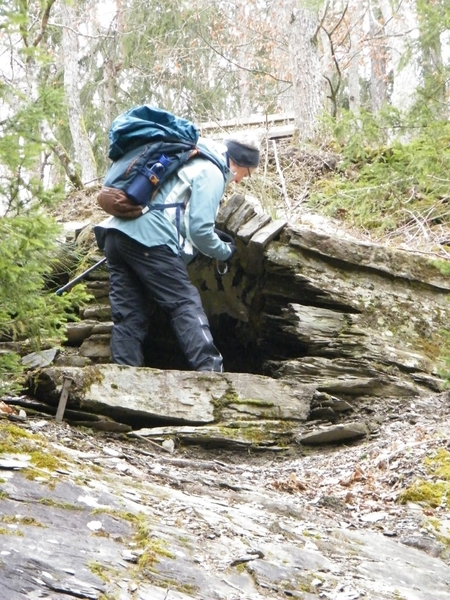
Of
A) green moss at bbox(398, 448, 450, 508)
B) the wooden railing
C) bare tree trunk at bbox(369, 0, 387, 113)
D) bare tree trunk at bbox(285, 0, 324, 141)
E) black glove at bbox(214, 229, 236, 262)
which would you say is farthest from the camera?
bare tree trunk at bbox(369, 0, 387, 113)

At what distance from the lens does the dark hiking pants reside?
6.31 metres

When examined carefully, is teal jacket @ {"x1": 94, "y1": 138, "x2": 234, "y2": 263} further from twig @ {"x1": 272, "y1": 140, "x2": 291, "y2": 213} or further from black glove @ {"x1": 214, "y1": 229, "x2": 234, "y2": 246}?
twig @ {"x1": 272, "y1": 140, "x2": 291, "y2": 213}

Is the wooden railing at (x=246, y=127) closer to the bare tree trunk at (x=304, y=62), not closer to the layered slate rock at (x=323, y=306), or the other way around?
the bare tree trunk at (x=304, y=62)

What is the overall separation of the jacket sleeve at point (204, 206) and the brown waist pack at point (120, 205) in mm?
382

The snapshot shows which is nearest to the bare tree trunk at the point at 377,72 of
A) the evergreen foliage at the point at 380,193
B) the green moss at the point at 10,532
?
the evergreen foliage at the point at 380,193

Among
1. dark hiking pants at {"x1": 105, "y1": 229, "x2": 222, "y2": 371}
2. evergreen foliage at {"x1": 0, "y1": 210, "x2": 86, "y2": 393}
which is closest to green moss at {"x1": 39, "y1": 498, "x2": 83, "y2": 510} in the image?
evergreen foliage at {"x1": 0, "y1": 210, "x2": 86, "y2": 393}

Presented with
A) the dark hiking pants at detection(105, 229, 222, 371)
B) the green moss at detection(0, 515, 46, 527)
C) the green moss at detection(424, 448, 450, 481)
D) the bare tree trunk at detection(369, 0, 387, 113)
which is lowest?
the green moss at detection(0, 515, 46, 527)

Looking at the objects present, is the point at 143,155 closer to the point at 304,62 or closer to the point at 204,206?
the point at 204,206

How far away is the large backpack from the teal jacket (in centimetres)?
7

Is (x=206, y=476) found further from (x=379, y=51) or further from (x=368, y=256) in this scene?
(x=379, y=51)

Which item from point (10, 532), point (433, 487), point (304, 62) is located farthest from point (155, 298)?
point (304, 62)

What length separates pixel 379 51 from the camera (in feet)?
75.0

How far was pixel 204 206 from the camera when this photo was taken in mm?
6352

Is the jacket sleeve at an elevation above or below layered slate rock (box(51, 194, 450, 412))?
above
